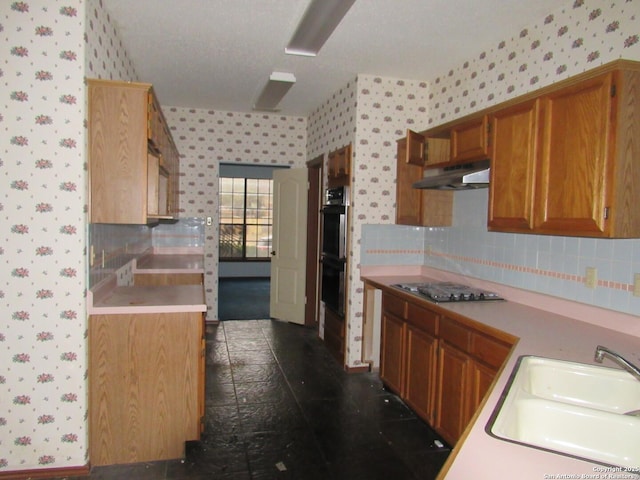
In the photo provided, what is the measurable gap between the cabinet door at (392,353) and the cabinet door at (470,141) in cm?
128

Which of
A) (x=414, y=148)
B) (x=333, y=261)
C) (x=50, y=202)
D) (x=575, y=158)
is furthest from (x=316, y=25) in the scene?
(x=333, y=261)

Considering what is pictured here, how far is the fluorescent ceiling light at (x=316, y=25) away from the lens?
257 centimetres

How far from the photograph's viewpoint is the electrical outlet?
8.05 feet

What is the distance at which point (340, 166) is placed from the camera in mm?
4348

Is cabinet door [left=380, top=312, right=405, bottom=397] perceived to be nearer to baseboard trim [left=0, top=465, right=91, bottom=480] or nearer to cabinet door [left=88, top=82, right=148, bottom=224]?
cabinet door [left=88, top=82, right=148, bottom=224]

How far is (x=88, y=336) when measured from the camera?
248 centimetres

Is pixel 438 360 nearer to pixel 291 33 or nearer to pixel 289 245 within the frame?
pixel 291 33

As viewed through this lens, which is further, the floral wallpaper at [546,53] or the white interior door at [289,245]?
the white interior door at [289,245]

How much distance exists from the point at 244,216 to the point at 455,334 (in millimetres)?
7480

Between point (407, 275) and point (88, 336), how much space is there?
107 inches

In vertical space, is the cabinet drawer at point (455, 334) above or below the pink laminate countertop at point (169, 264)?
below

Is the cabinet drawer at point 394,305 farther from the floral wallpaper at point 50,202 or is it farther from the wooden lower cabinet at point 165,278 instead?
the wooden lower cabinet at point 165,278

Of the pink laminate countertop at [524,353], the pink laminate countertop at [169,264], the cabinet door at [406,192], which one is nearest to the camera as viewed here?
the pink laminate countertop at [524,353]

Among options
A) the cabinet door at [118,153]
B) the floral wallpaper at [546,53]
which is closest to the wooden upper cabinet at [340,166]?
the floral wallpaper at [546,53]
